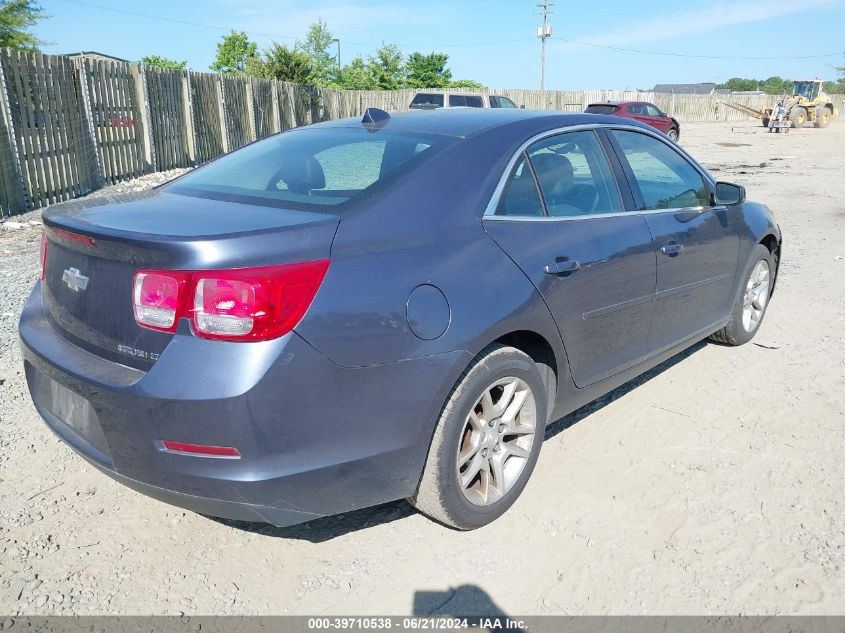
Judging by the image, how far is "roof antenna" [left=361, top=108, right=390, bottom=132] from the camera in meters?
3.37

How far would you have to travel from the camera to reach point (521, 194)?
3051mm

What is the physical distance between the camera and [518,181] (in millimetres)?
3059

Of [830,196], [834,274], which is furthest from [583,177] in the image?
[830,196]

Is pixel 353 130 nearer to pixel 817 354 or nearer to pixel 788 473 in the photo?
pixel 788 473

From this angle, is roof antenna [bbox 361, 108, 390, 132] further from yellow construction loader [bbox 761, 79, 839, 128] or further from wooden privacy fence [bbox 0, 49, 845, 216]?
yellow construction loader [bbox 761, 79, 839, 128]

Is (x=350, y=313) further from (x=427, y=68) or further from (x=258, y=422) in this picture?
(x=427, y=68)

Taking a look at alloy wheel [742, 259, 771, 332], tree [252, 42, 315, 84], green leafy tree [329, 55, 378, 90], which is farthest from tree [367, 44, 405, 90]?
alloy wheel [742, 259, 771, 332]

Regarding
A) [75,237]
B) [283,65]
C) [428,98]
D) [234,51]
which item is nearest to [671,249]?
[75,237]

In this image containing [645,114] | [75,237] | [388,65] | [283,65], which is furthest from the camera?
[388,65]

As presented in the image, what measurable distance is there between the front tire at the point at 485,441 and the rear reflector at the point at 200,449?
75 cm

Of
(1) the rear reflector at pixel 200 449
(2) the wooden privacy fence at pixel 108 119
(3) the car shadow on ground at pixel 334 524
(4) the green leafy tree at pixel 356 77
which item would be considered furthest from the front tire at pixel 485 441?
(4) the green leafy tree at pixel 356 77

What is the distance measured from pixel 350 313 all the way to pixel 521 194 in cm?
114

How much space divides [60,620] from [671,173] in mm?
3732

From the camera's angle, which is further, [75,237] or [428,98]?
[428,98]
